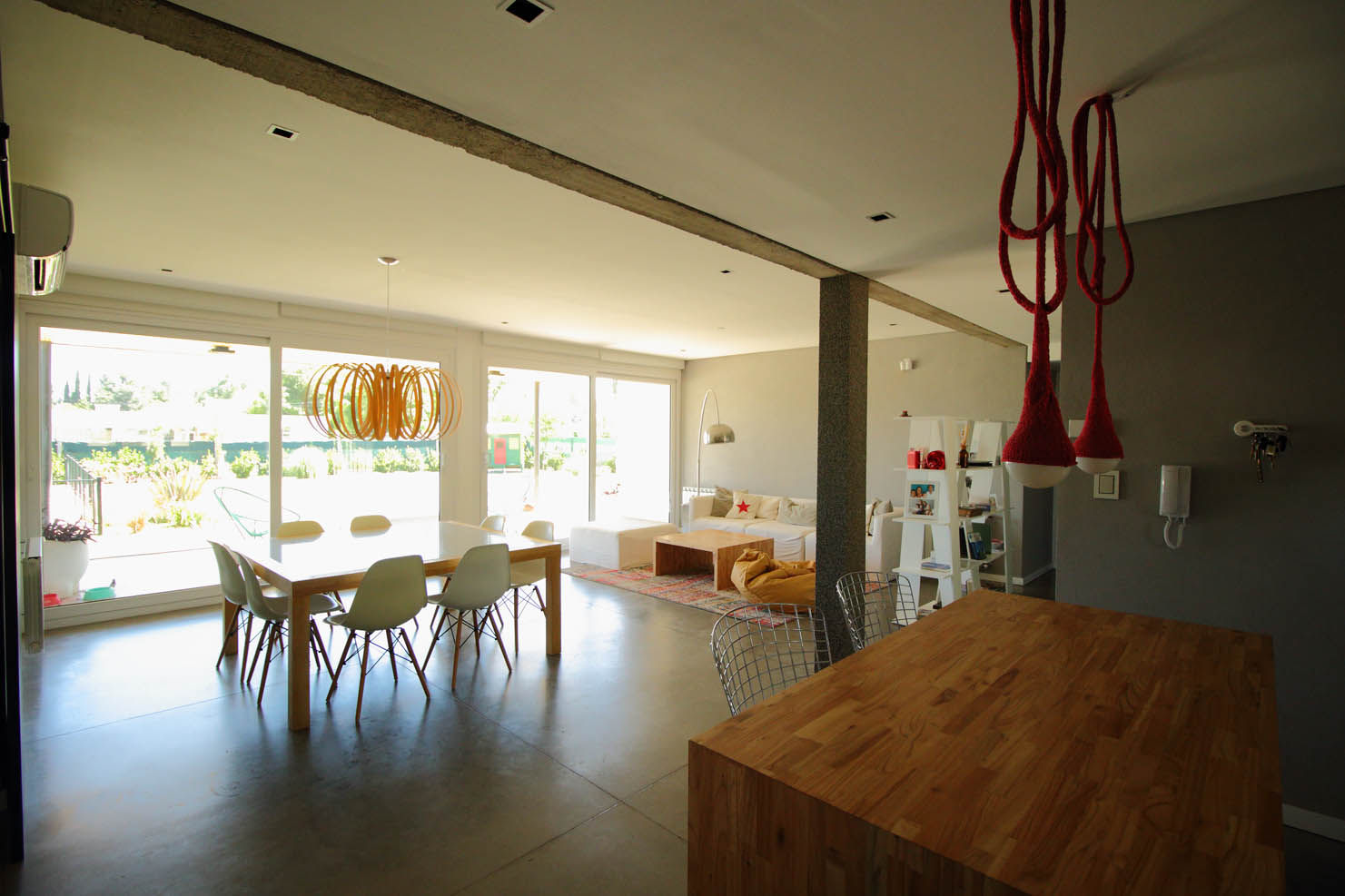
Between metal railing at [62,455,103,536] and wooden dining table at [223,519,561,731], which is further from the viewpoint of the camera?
metal railing at [62,455,103,536]

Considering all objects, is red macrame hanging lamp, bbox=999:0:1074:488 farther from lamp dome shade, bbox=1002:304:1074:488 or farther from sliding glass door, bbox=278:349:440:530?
sliding glass door, bbox=278:349:440:530

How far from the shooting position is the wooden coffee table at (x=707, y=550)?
607 centimetres

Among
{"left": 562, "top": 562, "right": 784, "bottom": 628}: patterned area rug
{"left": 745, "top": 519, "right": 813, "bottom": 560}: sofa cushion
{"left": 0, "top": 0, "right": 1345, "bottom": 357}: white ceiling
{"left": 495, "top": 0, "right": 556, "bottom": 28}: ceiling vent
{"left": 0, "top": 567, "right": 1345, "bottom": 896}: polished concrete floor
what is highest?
{"left": 0, "top": 0, "right": 1345, "bottom": 357}: white ceiling

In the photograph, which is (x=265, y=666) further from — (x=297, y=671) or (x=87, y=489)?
(x=87, y=489)

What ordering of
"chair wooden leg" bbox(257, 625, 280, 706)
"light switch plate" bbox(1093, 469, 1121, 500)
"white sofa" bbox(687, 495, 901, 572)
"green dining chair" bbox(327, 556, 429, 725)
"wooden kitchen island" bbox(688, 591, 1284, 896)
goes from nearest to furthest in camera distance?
"wooden kitchen island" bbox(688, 591, 1284, 896) → "light switch plate" bbox(1093, 469, 1121, 500) → "green dining chair" bbox(327, 556, 429, 725) → "chair wooden leg" bbox(257, 625, 280, 706) → "white sofa" bbox(687, 495, 901, 572)

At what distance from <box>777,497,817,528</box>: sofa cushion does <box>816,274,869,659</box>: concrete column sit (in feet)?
11.3

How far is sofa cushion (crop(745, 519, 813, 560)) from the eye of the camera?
677 cm

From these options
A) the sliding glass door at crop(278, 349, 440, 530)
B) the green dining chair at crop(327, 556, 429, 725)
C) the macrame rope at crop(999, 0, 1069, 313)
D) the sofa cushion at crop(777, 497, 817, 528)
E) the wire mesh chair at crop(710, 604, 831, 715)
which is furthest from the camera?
the sofa cushion at crop(777, 497, 817, 528)

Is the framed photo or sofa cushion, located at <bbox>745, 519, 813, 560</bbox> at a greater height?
the framed photo

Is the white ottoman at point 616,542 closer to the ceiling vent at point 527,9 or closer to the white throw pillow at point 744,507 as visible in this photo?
the white throw pillow at point 744,507

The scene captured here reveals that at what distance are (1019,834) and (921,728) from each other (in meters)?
0.40

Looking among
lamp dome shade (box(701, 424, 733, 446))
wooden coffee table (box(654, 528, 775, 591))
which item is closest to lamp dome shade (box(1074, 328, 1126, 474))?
wooden coffee table (box(654, 528, 775, 591))

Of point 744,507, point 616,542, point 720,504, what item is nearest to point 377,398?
point 616,542

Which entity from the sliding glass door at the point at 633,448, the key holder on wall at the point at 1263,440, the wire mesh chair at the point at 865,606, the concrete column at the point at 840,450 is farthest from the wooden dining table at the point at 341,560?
the sliding glass door at the point at 633,448
